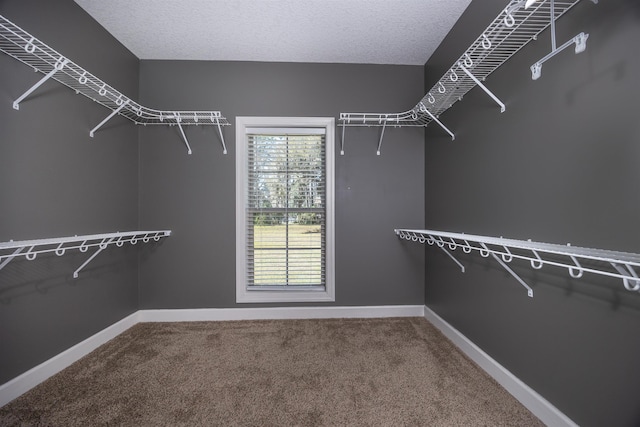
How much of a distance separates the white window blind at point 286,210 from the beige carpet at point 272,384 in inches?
23.1

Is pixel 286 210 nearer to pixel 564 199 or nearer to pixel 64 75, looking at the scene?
pixel 64 75

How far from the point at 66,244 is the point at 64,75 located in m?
1.11

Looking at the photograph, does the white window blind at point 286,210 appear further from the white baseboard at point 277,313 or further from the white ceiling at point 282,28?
the white ceiling at point 282,28

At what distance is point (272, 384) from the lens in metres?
1.49

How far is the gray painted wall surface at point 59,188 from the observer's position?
1.35 meters

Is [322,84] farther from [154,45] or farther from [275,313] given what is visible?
[275,313]

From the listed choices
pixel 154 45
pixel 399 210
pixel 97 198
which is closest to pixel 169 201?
pixel 97 198

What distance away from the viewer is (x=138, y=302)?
232 centimetres

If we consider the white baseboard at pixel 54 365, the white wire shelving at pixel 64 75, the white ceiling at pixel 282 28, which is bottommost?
the white baseboard at pixel 54 365

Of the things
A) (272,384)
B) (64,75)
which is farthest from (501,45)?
(64,75)

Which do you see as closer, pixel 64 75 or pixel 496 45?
pixel 496 45

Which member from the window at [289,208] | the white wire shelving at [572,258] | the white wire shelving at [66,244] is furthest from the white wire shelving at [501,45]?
the white wire shelving at [66,244]

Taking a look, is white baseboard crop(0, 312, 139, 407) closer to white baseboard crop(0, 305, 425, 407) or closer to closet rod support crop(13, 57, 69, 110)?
white baseboard crop(0, 305, 425, 407)

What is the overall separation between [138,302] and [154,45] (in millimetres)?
2355
